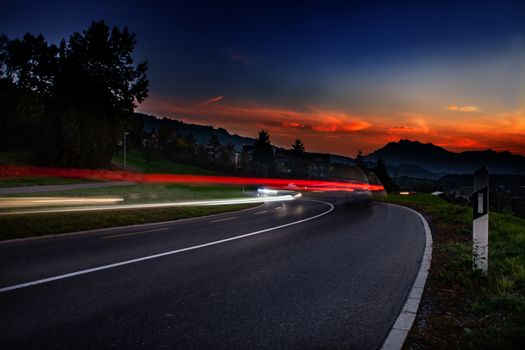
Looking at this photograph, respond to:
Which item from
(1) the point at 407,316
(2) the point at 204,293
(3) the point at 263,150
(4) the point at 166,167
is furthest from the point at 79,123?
(3) the point at 263,150

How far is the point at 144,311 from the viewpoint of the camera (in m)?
4.83

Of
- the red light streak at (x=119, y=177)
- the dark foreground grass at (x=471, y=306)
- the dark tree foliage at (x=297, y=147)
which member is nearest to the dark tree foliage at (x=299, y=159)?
the dark tree foliage at (x=297, y=147)

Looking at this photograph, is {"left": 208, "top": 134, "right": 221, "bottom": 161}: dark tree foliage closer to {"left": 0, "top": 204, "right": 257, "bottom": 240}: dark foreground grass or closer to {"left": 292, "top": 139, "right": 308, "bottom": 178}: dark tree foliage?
{"left": 292, "top": 139, "right": 308, "bottom": 178}: dark tree foliage

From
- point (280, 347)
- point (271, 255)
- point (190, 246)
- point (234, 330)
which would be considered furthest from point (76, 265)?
point (280, 347)

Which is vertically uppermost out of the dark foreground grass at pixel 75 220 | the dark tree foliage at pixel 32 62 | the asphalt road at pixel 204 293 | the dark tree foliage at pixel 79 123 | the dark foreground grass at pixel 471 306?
the dark tree foliage at pixel 32 62

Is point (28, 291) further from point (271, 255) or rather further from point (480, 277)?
point (480, 277)

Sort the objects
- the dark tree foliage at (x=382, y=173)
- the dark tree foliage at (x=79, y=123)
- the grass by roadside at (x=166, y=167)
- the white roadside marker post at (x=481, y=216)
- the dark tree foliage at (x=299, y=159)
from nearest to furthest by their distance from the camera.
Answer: the white roadside marker post at (x=481, y=216), the dark tree foliage at (x=79, y=123), the grass by roadside at (x=166, y=167), the dark tree foliage at (x=382, y=173), the dark tree foliage at (x=299, y=159)

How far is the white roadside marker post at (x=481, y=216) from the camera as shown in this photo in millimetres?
6164

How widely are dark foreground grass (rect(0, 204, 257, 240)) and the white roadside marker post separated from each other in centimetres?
1152

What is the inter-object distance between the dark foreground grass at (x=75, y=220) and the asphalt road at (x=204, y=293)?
2308 mm

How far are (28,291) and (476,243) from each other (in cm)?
674

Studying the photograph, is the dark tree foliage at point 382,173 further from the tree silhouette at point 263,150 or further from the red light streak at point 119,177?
the red light streak at point 119,177

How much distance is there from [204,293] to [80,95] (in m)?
50.6

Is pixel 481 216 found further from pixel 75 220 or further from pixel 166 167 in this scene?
pixel 166 167
